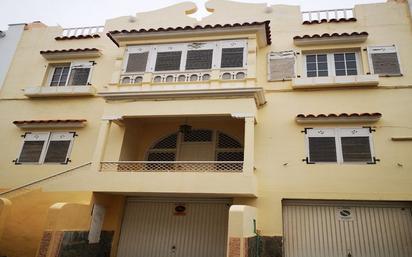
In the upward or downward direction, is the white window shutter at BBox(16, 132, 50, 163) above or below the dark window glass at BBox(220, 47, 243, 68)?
below

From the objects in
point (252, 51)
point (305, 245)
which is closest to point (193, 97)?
point (252, 51)

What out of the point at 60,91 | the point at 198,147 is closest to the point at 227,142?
the point at 198,147

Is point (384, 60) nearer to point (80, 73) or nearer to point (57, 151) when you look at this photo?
point (80, 73)

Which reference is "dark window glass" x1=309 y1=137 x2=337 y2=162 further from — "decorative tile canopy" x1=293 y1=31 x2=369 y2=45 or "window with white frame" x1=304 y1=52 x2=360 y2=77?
"decorative tile canopy" x1=293 y1=31 x2=369 y2=45

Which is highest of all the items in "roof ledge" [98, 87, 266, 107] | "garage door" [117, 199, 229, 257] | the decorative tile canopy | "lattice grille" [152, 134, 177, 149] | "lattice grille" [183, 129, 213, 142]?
the decorative tile canopy

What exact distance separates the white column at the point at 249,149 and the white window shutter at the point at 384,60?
15.6ft

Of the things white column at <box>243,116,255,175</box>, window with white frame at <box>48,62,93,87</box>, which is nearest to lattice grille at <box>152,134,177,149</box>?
white column at <box>243,116,255,175</box>

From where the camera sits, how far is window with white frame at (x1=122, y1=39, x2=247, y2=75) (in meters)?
11.4

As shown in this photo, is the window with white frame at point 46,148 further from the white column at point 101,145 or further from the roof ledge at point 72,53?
the roof ledge at point 72,53

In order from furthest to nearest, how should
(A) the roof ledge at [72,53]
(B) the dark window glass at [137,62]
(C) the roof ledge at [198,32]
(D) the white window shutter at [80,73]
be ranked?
(A) the roof ledge at [72,53]
(D) the white window shutter at [80,73]
(B) the dark window glass at [137,62]
(C) the roof ledge at [198,32]

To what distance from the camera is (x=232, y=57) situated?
11359 mm

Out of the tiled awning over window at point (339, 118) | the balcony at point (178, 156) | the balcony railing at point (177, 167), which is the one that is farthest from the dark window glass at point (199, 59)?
the tiled awning over window at point (339, 118)

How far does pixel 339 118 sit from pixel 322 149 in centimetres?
112

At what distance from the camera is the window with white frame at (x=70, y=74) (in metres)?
13.4
